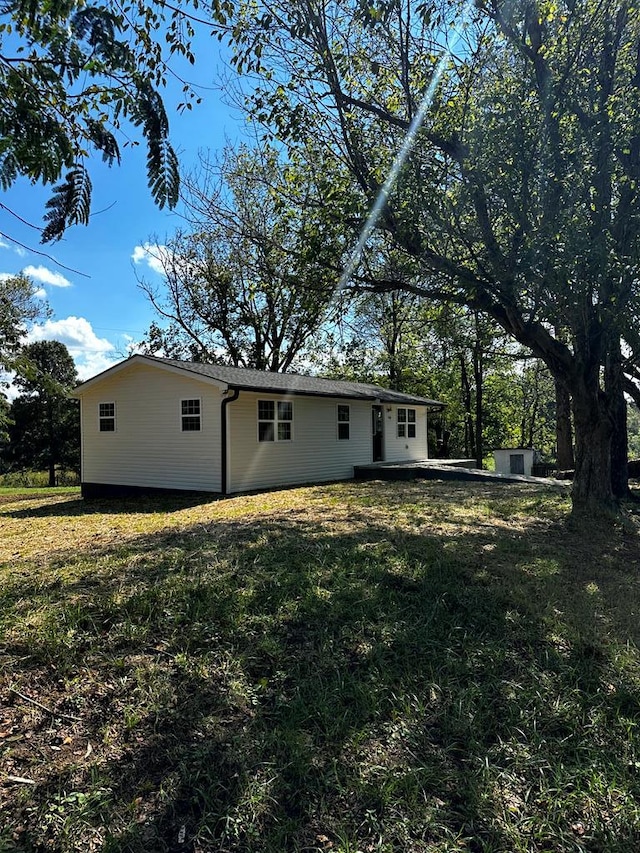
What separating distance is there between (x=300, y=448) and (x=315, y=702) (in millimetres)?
11123

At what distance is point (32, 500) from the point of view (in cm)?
1309

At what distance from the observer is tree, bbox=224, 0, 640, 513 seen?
539 centimetres

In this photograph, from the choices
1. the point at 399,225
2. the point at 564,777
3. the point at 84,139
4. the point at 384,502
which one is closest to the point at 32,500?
the point at 384,502

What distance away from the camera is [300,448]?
45.0 ft

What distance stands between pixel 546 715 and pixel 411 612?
1.16 m

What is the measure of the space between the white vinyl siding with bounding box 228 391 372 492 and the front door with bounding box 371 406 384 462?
70 centimetres

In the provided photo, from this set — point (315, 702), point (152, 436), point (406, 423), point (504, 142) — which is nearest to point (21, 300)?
point (152, 436)

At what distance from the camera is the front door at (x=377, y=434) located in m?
17.3

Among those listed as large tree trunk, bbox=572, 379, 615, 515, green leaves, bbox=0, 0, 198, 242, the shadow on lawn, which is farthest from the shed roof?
green leaves, bbox=0, 0, 198, 242

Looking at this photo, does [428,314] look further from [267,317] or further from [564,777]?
[267,317]

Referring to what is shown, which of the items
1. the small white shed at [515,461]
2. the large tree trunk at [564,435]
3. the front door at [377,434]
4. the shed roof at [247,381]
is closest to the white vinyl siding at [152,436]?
the shed roof at [247,381]

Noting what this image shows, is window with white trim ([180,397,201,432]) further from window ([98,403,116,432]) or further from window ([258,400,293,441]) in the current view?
window ([98,403,116,432])

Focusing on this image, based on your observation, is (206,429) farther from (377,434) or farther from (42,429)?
(42,429)

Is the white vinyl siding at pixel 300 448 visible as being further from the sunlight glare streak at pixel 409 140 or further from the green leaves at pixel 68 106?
the green leaves at pixel 68 106
